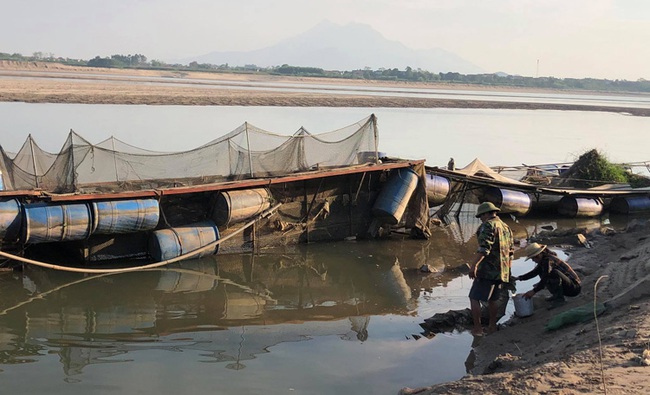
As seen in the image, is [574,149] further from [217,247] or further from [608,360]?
[608,360]

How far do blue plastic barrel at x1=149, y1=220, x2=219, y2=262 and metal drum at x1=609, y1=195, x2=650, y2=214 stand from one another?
12.2 meters

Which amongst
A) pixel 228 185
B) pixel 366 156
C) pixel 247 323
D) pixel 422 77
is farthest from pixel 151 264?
pixel 422 77

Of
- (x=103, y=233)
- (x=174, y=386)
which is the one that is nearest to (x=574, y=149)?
(x=103, y=233)

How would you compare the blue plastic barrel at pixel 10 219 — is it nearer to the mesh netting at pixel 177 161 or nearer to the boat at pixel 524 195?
the mesh netting at pixel 177 161

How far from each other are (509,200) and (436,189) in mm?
2287

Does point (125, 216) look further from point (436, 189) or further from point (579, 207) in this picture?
point (579, 207)

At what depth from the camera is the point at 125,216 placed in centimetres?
1096

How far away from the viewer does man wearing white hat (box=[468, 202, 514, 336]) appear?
8602mm

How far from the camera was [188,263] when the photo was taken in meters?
12.3

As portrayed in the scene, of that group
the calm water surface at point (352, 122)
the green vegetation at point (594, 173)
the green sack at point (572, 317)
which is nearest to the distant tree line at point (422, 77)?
the calm water surface at point (352, 122)

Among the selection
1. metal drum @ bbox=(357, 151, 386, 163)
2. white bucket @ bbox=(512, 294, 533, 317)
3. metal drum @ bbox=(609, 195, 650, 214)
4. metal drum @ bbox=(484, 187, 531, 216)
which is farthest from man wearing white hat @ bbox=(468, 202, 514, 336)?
metal drum @ bbox=(609, 195, 650, 214)

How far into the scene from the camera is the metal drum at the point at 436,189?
50.9 ft

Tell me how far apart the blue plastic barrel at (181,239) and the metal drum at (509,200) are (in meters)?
7.62

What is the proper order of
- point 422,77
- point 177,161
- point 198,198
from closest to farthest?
point 198,198 < point 177,161 < point 422,77
